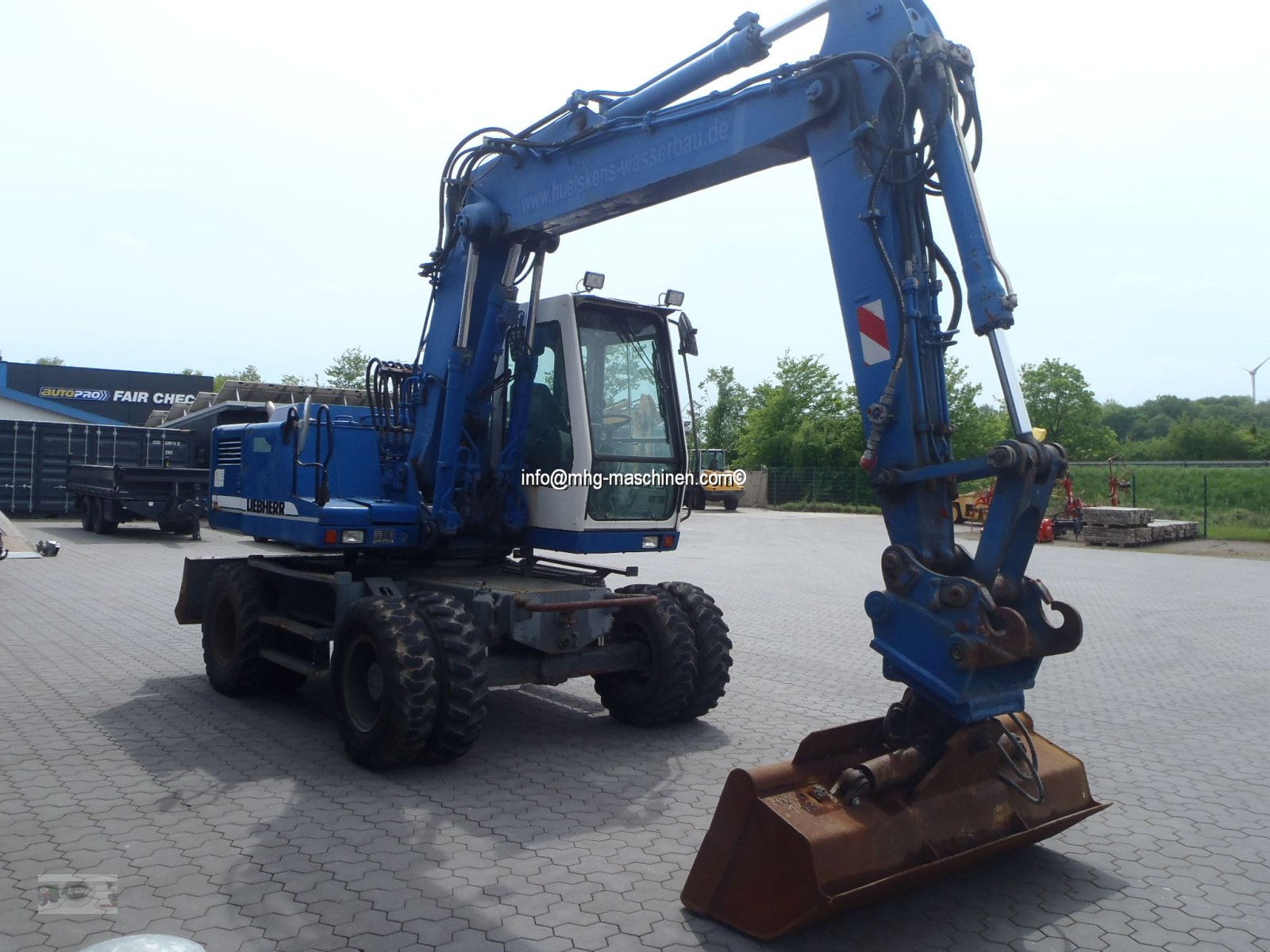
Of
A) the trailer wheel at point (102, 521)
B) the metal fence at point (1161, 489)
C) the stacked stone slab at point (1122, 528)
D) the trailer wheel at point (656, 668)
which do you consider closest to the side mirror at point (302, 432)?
the trailer wheel at point (656, 668)

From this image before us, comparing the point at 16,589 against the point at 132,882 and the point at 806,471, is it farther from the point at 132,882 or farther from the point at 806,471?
the point at 806,471

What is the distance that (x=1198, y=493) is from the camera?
126 feet

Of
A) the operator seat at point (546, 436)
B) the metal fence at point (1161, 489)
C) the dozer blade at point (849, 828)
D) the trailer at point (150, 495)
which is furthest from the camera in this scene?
the metal fence at point (1161, 489)

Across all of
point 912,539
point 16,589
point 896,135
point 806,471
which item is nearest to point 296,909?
point 912,539

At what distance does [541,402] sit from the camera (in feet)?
23.8

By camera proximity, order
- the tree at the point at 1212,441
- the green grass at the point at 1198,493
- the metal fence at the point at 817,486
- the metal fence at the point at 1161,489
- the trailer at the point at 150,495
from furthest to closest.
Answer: the tree at the point at 1212,441
the metal fence at the point at 817,486
the metal fence at the point at 1161,489
the green grass at the point at 1198,493
the trailer at the point at 150,495

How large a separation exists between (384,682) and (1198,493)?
3933 cm

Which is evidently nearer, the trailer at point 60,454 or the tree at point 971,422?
the trailer at point 60,454

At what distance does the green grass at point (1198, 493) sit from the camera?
3125cm

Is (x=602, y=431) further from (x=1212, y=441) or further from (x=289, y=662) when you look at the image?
(x=1212, y=441)

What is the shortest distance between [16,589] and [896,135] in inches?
529

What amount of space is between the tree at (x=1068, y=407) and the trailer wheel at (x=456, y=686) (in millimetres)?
58662

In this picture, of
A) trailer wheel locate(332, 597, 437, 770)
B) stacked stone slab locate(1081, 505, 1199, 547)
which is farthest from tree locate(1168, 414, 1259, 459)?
trailer wheel locate(332, 597, 437, 770)

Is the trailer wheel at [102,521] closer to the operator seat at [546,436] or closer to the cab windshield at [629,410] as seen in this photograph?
the operator seat at [546,436]
